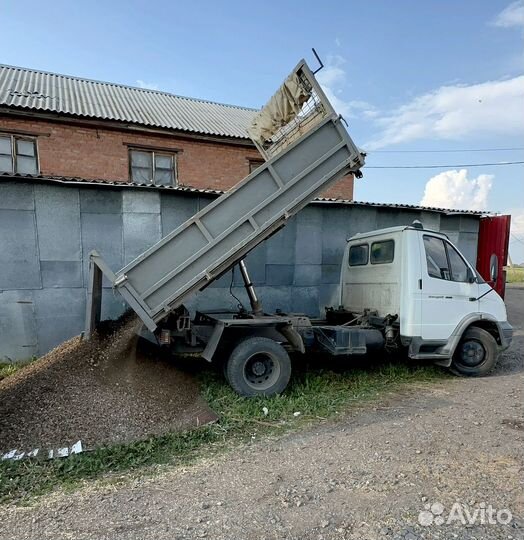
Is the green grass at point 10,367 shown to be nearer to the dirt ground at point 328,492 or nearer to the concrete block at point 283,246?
the dirt ground at point 328,492

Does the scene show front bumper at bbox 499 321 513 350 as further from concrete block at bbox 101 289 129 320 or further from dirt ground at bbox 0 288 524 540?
concrete block at bbox 101 289 129 320

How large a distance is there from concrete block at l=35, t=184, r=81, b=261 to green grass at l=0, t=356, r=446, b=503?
3.54m

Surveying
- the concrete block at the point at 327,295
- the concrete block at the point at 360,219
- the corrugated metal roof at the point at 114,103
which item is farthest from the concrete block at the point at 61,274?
the corrugated metal roof at the point at 114,103

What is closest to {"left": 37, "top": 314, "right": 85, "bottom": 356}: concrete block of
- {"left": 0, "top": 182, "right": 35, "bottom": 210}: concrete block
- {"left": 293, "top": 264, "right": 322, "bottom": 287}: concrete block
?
{"left": 0, "top": 182, "right": 35, "bottom": 210}: concrete block

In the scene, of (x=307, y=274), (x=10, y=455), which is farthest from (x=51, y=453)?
(x=307, y=274)

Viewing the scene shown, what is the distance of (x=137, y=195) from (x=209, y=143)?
598cm

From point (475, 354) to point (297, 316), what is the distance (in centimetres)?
299

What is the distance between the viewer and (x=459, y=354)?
241 inches

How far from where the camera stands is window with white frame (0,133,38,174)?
10367mm

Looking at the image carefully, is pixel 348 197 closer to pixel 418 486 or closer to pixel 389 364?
pixel 389 364

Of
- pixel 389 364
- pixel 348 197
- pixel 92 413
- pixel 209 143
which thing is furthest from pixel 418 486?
pixel 348 197

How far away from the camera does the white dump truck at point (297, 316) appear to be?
173 inches

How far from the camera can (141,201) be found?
23.9 feet

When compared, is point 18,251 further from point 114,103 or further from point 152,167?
point 114,103
